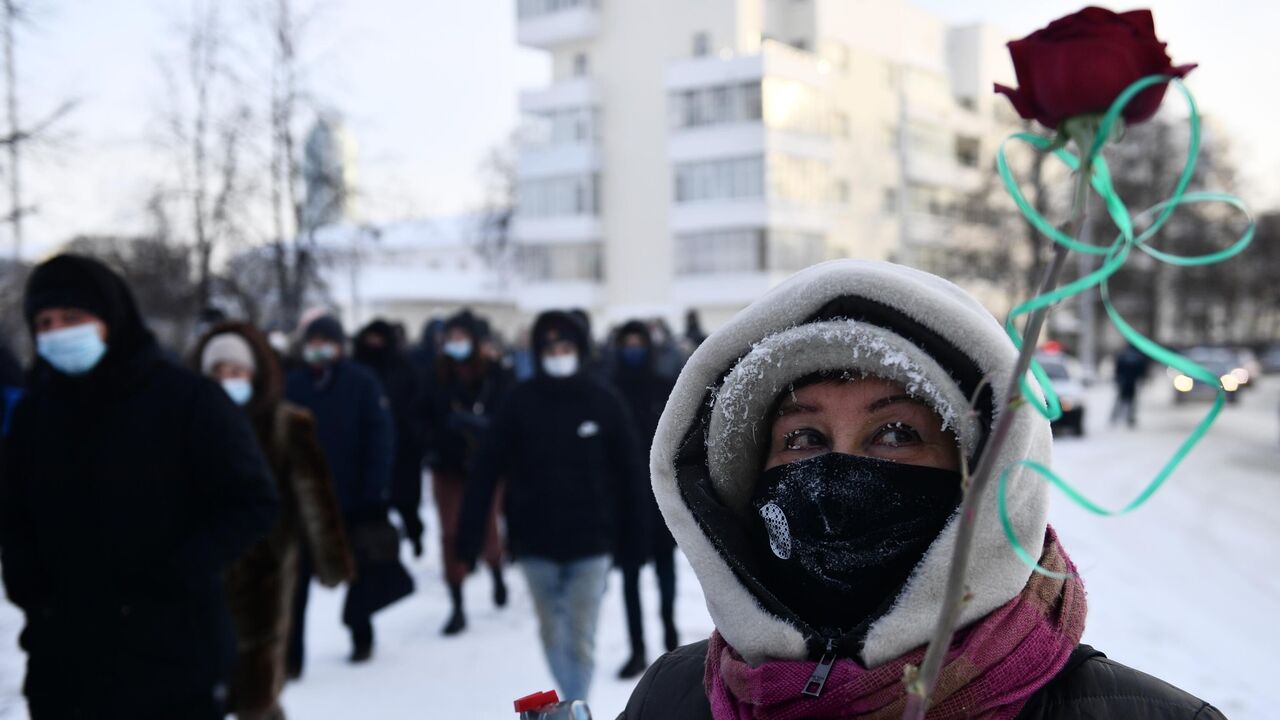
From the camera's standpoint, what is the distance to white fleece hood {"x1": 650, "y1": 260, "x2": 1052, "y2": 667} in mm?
1329

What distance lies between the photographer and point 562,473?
204 inches

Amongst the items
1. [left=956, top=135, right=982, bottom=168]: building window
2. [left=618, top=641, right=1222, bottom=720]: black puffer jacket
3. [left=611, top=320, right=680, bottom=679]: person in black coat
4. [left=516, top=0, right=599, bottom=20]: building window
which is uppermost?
[left=516, top=0, right=599, bottom=20]: building window

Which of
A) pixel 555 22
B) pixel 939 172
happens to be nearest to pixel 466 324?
pixel 555 22

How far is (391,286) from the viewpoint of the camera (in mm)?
56219

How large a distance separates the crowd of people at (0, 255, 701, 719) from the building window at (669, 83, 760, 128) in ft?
107

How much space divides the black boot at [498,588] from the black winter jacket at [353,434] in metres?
1.49

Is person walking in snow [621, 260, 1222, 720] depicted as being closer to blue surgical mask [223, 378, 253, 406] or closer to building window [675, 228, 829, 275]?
blue surgical mask [223, 378, 253, 406]

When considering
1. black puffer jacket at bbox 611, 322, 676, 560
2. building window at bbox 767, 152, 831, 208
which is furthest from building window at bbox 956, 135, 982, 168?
black puffer jacket at bbox 611, 322, 676, 560

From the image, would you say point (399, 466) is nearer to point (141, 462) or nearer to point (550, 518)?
point (550, 518)

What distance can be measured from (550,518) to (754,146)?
1450 inches

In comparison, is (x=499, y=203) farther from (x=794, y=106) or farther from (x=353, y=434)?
(x=353, y=434)

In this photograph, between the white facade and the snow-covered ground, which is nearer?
the snow-covered ground

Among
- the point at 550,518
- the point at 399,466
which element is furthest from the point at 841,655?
the point at 399,466

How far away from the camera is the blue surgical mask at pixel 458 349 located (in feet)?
26.0
